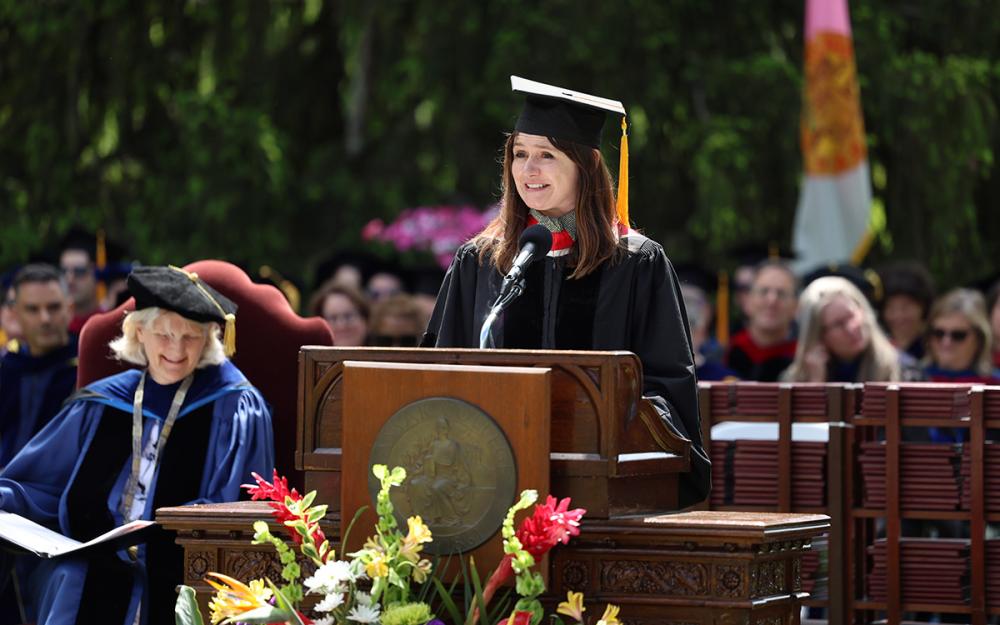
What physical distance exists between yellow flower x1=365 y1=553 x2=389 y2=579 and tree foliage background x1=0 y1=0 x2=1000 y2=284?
1153cm

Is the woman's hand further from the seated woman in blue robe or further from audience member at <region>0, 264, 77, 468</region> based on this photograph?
audience member at <region>0, 264, 77, 468</region>

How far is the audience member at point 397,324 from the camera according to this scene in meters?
10.8

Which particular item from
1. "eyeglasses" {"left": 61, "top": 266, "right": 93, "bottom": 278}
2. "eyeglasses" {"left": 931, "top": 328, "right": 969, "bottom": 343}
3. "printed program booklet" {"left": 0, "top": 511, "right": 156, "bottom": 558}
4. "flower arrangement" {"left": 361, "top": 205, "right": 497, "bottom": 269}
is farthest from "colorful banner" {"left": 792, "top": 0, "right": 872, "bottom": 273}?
"printed program booklet" {"left": 0, "top": 511, "right": 156, "bottom": 558}

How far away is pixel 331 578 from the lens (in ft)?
13.9

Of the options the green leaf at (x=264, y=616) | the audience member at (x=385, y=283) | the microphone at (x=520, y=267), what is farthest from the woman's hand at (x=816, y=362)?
the audience member at (x=385, y=283)

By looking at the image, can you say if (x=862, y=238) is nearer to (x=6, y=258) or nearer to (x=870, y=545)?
(x=6, y=258)

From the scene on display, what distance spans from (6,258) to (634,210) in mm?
5679

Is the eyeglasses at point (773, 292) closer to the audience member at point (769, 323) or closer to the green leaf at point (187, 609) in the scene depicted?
the audience member at point (769, 323)

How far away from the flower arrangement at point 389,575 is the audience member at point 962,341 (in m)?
4.74

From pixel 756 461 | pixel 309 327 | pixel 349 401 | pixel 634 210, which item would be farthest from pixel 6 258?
pixel 349 401

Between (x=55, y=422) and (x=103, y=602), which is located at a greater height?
(x=55, y=422)

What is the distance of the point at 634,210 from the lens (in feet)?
56.6

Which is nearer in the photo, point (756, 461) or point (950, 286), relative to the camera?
point (756, 461)

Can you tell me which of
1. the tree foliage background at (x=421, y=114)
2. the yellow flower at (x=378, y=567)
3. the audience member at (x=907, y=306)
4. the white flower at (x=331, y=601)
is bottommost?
the white flower at (x=331, y=601)
